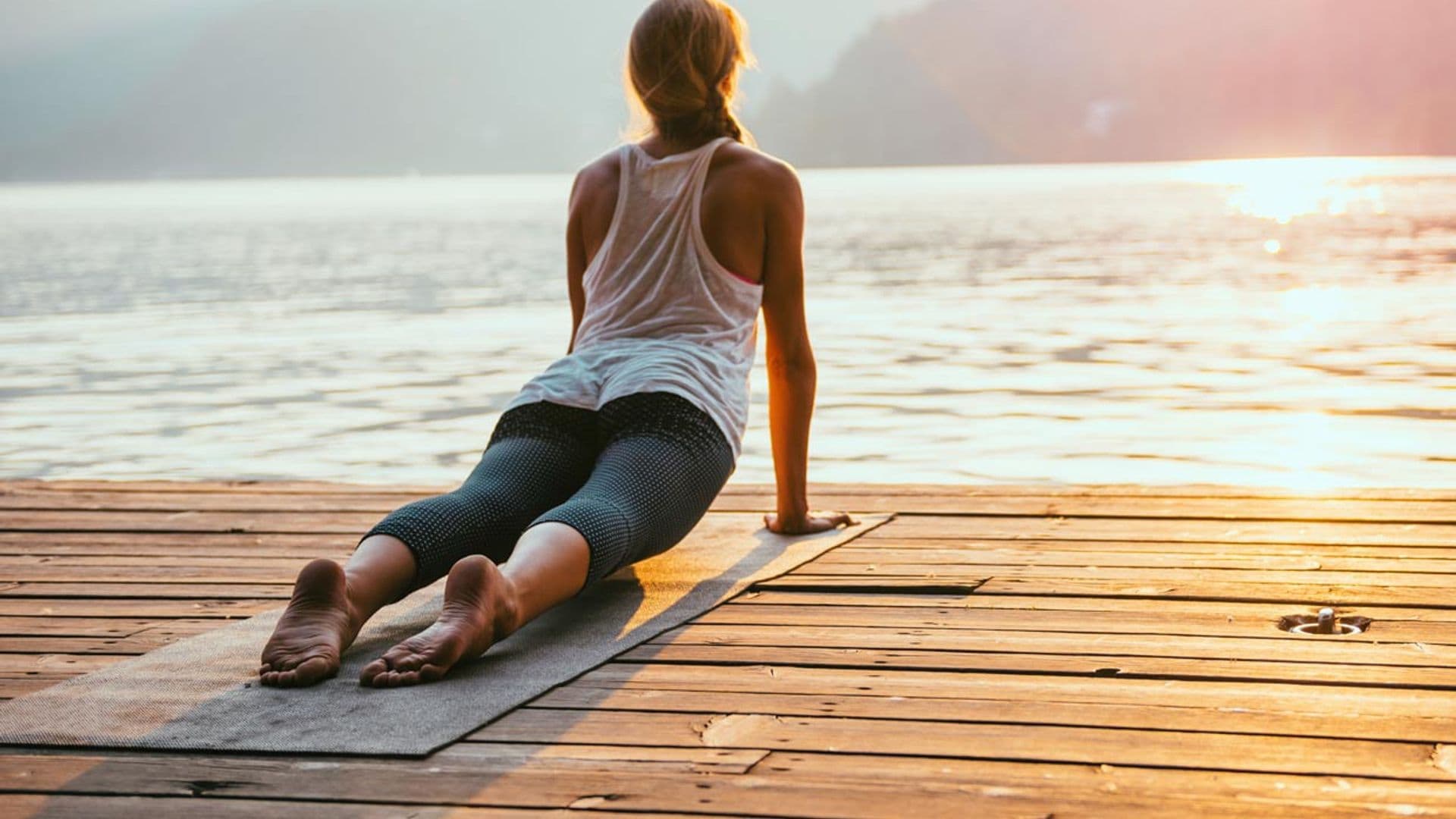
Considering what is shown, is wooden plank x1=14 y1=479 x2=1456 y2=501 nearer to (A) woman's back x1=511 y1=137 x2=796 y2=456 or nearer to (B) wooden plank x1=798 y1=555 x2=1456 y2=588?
(B) wooden plank x1=798 y1=555 x2=1456 y2=588

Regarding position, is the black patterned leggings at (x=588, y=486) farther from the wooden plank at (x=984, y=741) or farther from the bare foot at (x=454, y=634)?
the wooden plank at (x=984, y=741)

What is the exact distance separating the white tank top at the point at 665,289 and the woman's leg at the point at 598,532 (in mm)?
129

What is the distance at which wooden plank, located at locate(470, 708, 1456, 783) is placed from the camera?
6.69ft

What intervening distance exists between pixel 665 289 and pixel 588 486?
50 cm

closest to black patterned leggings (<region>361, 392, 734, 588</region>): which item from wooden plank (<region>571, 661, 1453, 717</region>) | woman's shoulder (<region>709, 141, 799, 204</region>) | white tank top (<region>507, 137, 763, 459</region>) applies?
white tank top (<region>507, 137, 763, 459</region>)

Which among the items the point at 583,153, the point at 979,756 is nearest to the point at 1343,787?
the point at 979,756

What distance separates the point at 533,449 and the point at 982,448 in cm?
475

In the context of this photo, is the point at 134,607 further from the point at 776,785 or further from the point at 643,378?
the point at 776,785

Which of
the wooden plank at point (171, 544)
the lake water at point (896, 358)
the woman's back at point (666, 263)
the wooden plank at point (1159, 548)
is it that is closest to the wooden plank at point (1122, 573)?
the wooden plank at point (1159, 548)

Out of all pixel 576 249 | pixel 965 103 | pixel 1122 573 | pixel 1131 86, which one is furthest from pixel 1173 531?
pixel 965 103

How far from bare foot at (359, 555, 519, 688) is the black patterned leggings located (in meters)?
0.25

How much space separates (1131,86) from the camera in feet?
463

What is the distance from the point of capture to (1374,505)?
3852mm

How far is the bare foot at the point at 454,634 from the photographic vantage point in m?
2.45
